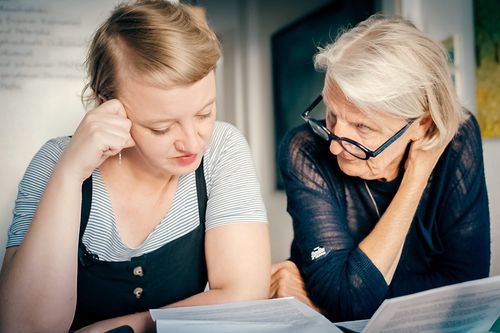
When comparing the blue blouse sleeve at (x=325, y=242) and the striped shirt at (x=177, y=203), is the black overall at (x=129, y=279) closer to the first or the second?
the striped shirt at (x=177, y=203)

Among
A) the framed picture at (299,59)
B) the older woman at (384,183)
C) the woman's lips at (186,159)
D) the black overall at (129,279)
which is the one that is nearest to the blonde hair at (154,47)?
the woman's lips at (186,159)

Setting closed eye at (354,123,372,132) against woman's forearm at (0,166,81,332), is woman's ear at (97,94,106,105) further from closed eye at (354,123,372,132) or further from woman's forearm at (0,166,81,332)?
closed eye at (354,123,372,132)

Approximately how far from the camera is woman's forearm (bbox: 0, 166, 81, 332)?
882 millimetres

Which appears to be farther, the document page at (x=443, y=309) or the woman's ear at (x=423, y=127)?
the woman's ear at (x=423, y=127)

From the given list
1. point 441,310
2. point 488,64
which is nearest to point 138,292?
point 441,310

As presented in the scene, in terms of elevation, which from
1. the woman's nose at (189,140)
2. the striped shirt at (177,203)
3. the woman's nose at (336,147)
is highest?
the woman's nose at (189,140)

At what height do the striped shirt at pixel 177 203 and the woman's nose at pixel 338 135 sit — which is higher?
the woman's nose at pixel 338 135

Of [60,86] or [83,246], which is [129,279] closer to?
[83,246]

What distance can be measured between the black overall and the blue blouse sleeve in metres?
0.29

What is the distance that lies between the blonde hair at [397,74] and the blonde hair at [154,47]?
0.33m

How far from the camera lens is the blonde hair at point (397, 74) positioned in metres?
1.15

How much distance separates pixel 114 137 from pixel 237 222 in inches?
11.9

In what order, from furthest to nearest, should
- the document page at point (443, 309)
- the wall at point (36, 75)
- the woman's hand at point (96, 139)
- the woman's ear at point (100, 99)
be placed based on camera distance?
1. the wall at point (36, 75)
2. the woman's ear at point (100, 99)
3. the woman's hand at point (96, 139)
4. the document page at point (443, 309)

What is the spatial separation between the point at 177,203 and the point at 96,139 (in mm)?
238
